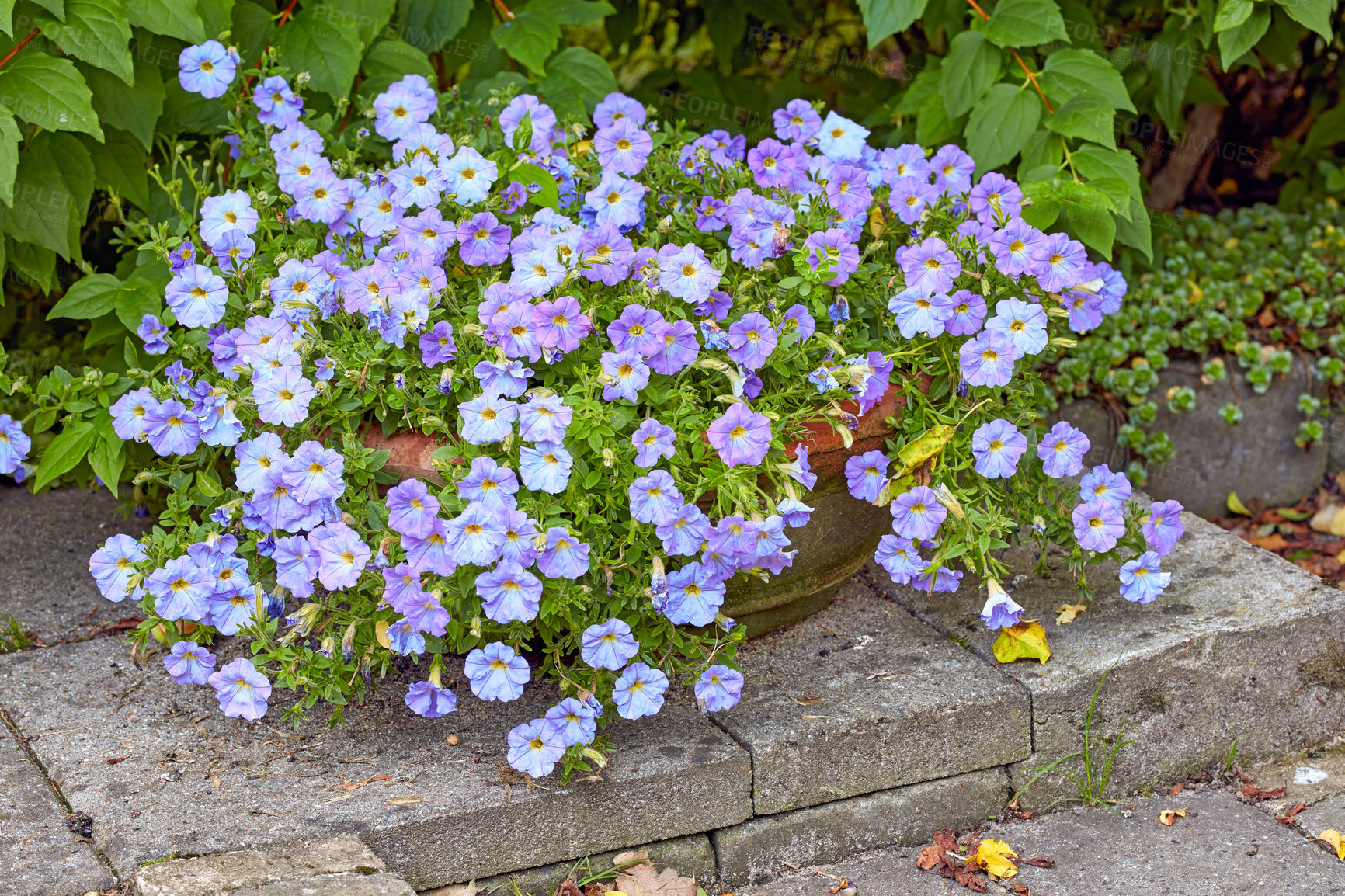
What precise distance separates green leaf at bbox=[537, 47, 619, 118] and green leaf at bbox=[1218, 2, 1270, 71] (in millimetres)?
1287

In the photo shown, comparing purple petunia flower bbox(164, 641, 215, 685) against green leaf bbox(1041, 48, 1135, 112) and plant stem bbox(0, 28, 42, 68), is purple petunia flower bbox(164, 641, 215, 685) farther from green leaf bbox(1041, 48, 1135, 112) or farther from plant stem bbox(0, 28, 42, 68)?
green leaf bbox(1041, 48, 1135, 112)

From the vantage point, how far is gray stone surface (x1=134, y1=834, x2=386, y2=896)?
1.67 meters

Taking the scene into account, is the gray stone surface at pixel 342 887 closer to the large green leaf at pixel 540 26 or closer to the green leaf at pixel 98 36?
the green leaf at pixel 98 36

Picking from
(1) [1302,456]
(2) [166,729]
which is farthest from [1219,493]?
(2) [166,729]

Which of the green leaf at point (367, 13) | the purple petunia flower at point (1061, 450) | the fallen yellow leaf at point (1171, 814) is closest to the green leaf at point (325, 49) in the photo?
the green leaf at point (367, 13)

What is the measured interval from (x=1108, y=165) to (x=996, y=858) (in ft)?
4.47

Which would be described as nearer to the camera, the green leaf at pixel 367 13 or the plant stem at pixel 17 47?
the plant stem at pixel 17 47

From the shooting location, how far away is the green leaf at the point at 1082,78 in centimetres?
260

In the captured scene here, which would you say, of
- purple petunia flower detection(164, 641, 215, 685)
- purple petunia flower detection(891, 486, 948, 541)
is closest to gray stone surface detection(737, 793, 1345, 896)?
purple petunia flower detection(891, 486, 948, 541)

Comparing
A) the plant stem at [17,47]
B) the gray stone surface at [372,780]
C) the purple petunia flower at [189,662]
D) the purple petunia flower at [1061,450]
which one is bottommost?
the gray stone surface at [372,780]

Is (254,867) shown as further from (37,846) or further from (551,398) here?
(551,398)

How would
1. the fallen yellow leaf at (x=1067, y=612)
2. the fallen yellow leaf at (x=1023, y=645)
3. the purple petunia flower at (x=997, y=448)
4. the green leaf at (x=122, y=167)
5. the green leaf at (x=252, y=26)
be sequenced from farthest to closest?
the green leaf at (x=252, y=26)
the green leaf at (x=122, y=167)
the fallen yellow leaf at (x=1067, y=612)
the fallen yellow leaf at (x=1023, y=645)
the purple petunia flower at (x=997, y=448)

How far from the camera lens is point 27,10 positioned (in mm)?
2328

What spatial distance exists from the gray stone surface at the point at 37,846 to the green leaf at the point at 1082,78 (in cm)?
229
